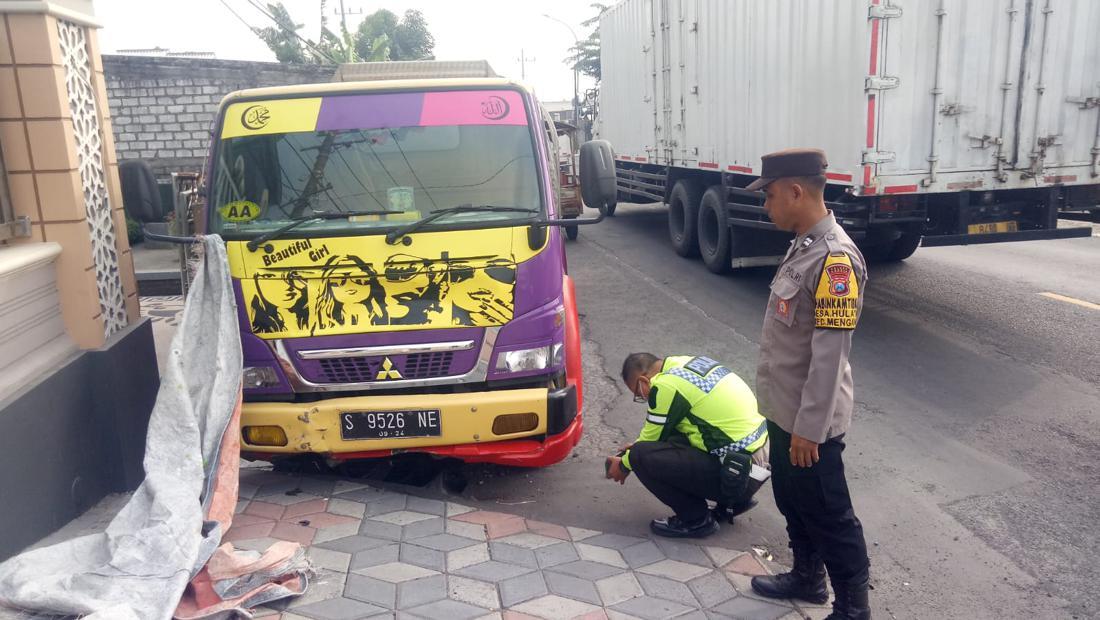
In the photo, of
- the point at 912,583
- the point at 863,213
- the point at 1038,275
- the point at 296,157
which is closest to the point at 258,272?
the point at 296,157

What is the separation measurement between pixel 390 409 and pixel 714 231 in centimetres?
696

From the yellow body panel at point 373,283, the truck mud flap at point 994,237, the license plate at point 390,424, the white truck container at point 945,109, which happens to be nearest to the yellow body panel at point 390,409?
the license plate at point 390,424

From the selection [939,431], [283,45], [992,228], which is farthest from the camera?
→ [283,45]

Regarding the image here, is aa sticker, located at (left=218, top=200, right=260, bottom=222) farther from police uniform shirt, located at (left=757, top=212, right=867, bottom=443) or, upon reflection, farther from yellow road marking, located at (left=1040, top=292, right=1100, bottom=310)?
yellow road marking, located at (left=1040, top=292, right=1100, bottom=310)

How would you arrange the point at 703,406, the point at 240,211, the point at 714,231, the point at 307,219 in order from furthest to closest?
the point at 714,231
the point at 240,211
the point at 307,219
the point at 703,406

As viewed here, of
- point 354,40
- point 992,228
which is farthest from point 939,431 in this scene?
point 354,40

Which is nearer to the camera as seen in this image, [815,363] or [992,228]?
[815,363]

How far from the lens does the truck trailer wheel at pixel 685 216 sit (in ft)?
34.6

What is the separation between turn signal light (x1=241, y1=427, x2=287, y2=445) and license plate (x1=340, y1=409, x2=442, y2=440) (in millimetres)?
287

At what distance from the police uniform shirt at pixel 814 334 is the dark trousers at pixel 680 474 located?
0.59m

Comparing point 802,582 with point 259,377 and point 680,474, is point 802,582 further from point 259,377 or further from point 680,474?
point 259,377

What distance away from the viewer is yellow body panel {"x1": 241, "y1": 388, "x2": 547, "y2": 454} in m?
3.67

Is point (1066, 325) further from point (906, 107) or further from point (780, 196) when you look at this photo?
point (780, 196)

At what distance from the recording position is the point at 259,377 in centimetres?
378
